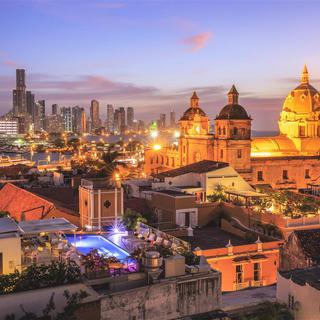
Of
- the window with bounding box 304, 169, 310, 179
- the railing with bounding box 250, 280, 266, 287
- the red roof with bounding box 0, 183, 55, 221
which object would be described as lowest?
the railing with bounding box 250, 280, 266, 287

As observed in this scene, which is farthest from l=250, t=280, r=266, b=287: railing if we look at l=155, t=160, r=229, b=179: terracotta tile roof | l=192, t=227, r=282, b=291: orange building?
l=155, t=160, r=229, b=179: terracotta tile roof

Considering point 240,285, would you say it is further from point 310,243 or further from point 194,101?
point 194,101

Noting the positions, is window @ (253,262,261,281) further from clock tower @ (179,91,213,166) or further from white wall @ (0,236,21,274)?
clock tower @ (179,91,213,166)

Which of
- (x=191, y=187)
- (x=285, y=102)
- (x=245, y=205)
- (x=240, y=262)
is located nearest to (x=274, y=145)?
(x=285, y=102)

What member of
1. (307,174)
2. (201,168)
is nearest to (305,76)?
(307,174)

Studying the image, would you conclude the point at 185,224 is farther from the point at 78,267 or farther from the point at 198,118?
the point at 198,118

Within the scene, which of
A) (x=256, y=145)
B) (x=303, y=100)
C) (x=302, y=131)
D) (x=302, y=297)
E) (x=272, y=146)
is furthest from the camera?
(x=303, y=100)

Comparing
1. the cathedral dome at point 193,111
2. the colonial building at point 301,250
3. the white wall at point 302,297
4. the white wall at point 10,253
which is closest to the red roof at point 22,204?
the colonial building at point 301,250
